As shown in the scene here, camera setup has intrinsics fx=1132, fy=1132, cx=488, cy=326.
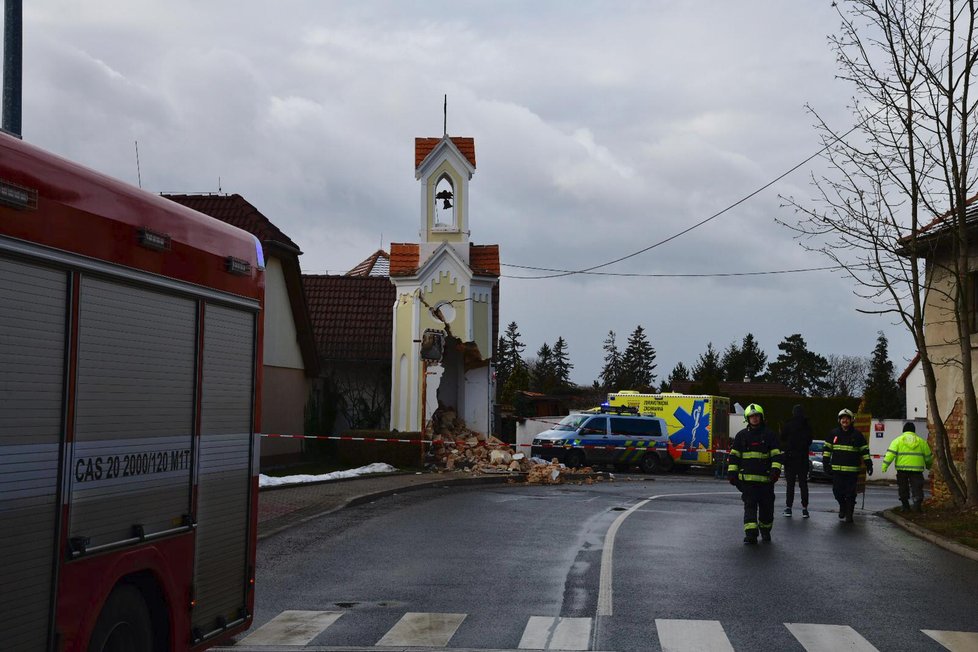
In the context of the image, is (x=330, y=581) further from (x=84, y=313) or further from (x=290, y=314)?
(x=290, y=314)

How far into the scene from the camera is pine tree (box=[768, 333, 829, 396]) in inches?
4048

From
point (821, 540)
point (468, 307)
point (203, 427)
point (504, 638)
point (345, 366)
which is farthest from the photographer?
point (345, 366)

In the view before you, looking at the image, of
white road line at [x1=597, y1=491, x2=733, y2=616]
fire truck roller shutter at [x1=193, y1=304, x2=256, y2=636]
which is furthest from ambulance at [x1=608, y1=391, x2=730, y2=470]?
fire truck roller shutter at [x1=193, y1=304, x2=256, y2=636]

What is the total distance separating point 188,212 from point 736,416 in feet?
129

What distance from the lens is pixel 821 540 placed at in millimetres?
15734

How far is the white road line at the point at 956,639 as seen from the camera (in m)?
8.27

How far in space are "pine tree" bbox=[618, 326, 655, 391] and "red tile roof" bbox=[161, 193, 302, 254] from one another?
9757cm

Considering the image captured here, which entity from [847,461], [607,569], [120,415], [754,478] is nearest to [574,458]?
[847,461]

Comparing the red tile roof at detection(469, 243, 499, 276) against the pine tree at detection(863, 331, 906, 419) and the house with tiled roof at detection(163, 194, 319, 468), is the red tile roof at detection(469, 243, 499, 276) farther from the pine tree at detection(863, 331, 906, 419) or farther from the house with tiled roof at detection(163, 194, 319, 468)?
the pine tree at detection(863, 331, 906, 419)

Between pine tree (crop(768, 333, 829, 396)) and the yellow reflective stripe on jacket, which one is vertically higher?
pine tree (crop(768, 333, 829, 396))

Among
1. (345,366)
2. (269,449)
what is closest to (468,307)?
(345,366)

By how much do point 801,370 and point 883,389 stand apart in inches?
571

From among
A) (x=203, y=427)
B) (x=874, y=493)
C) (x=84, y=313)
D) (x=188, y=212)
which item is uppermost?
(x=188, y=212)

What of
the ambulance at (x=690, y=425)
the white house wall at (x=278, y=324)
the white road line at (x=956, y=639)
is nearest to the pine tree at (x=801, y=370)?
the ambulance at (x=690, y=425)
